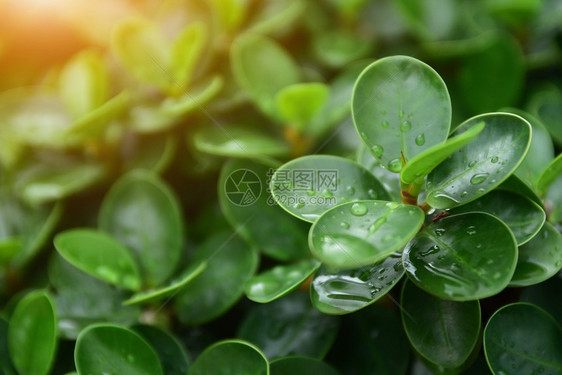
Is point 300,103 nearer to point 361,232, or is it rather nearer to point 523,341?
point 361,232

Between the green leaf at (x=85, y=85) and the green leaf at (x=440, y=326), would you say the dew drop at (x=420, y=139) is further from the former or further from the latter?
the green leaf at (x=85, y=85)

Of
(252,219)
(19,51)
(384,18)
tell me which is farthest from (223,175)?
(19,51)

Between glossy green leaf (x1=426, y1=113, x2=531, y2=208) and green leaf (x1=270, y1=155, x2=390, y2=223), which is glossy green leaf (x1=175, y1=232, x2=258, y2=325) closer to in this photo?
green leaf (x1=270, y1=155, x2=390, y2=223)

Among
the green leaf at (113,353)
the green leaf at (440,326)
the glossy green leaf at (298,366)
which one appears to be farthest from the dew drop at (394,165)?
the green leaf at (113,353)

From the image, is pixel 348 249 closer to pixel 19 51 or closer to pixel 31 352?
pixel 31 352

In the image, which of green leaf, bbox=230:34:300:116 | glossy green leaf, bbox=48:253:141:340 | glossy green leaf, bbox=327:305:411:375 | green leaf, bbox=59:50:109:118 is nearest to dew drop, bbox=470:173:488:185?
glossy green leaf, bbox=327:305:411:375

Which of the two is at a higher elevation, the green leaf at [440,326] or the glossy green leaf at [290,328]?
the green leaf at [440,326]
